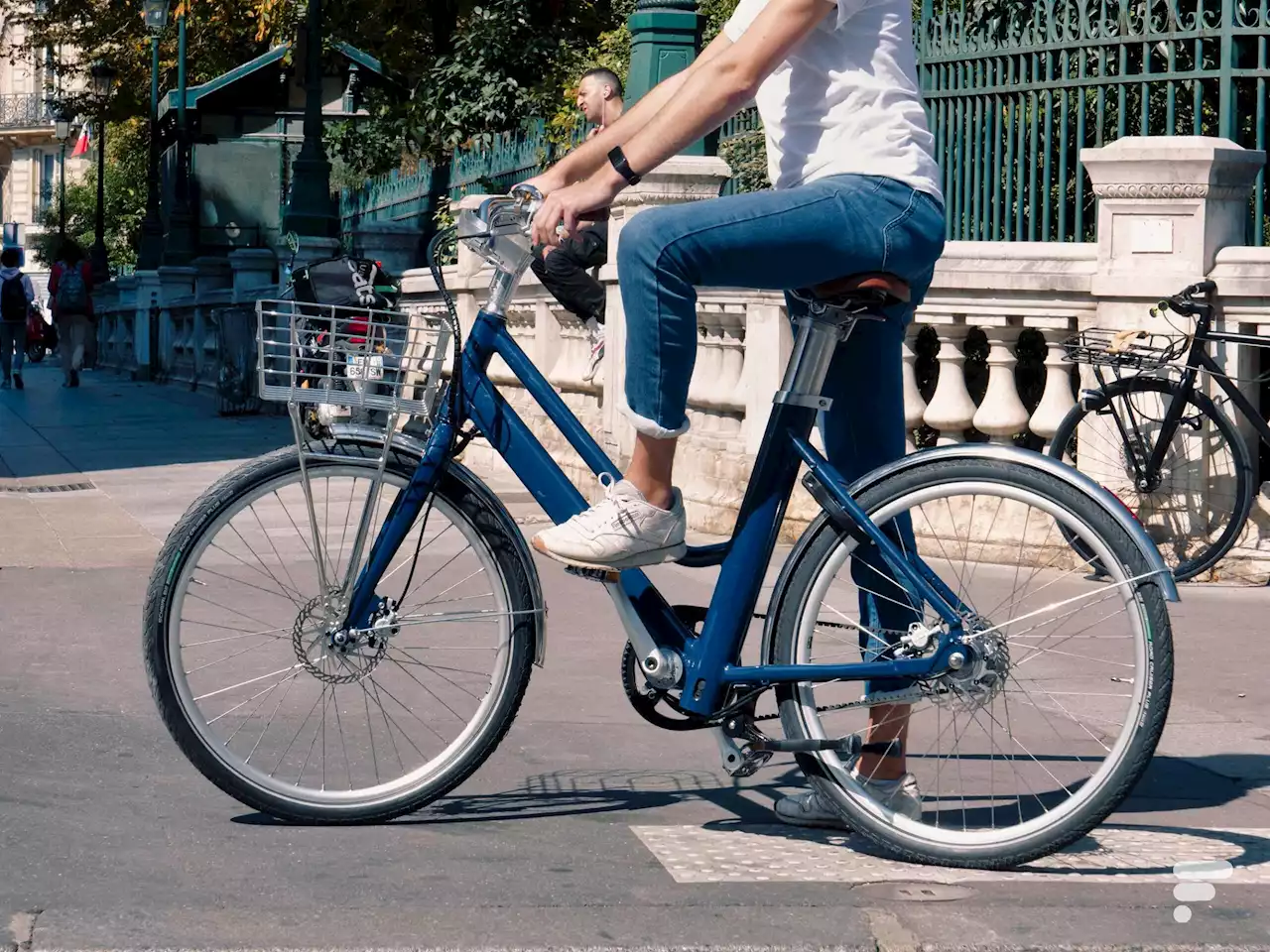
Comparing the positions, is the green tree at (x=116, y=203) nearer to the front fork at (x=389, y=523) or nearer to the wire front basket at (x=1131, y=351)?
the wire front basket at (x=1131, y=351)

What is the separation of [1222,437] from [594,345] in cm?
383

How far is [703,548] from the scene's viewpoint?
13.0 feet

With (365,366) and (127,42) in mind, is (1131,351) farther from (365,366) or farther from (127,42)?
(127,42)

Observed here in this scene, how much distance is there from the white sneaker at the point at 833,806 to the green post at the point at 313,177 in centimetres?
1759

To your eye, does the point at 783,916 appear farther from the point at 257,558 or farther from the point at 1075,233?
the point at 1075,233

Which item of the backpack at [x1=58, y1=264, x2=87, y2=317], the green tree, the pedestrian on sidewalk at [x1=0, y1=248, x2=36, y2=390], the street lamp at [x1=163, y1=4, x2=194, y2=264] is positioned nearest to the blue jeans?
the pedestrian on sidewalk at [x1=0, y1=248, x2=36, y2=390]

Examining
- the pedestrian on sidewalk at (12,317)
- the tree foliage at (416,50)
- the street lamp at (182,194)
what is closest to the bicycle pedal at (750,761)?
the tree foliage at (416,50)

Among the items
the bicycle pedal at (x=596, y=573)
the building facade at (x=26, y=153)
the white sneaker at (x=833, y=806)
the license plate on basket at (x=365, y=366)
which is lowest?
the white sneaker at (x=833, y=806)

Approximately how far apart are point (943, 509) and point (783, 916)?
0.91 meters

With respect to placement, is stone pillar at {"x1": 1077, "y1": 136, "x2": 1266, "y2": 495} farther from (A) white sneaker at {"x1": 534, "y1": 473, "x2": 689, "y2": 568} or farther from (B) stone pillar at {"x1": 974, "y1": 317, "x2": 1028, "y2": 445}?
(A) white sneaker at {"x1": 534, "y1": 473, "x2": 689, "y2": 568}

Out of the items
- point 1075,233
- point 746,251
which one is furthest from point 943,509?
point 1075,233

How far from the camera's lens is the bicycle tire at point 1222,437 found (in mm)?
7562

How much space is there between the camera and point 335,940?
3.29 metres

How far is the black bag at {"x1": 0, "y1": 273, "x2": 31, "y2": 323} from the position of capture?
25172mm
